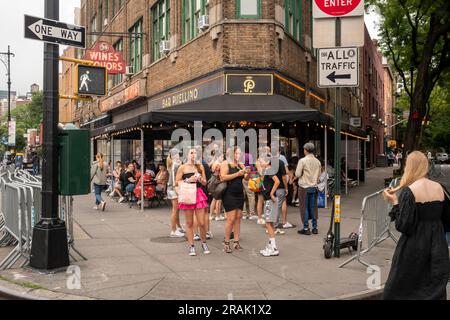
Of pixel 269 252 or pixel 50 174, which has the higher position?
pixel 50 174

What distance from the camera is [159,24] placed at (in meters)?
21.3

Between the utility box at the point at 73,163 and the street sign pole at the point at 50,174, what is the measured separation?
10 cm

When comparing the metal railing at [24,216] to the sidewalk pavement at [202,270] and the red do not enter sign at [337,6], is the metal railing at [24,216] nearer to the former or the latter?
the sidewalk pavement at [202,270]

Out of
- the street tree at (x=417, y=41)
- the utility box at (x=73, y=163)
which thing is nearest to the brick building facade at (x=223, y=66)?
the street tree at (x=417, y=41)

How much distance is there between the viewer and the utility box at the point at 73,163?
677cm

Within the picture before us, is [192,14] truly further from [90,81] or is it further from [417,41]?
[417,41]

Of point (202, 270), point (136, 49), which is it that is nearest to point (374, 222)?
point (202, 270)

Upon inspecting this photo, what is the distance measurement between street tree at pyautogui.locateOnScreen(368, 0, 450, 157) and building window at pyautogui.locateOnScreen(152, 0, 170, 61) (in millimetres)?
10156

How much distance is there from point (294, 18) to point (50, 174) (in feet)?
43.3

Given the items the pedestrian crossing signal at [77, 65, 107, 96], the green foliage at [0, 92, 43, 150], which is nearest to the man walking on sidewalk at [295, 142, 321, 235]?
the pedestrian crossing signal at [77, 65, 107, 96]

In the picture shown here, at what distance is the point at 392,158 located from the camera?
55.8 m

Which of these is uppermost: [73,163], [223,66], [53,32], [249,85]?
[223,66]

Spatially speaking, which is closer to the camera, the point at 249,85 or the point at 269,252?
the point at 269,252

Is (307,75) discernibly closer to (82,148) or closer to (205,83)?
(205,83)
